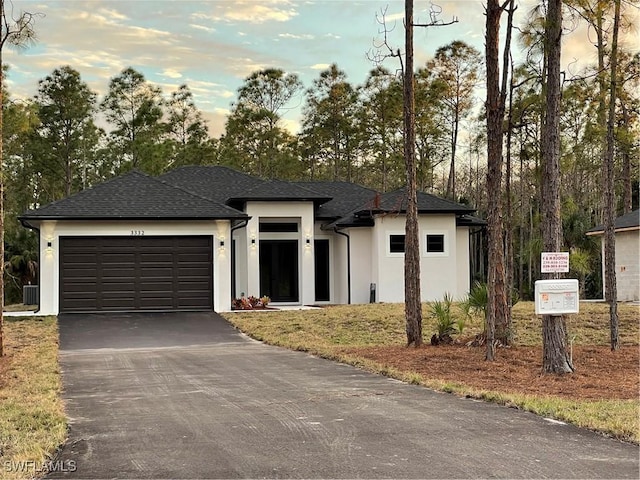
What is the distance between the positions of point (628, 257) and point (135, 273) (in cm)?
1672

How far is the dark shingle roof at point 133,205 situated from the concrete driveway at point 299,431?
10.5 meters

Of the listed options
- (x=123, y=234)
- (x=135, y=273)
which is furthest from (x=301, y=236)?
(x=123, y=234)

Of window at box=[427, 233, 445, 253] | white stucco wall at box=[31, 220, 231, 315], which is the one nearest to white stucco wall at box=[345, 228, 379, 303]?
window at box=[427, 233, 445, 253]

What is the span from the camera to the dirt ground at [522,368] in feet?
32.2

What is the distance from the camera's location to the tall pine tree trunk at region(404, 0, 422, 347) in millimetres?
13688

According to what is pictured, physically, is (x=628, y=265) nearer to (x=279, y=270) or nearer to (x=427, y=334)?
(x=279, y=270)

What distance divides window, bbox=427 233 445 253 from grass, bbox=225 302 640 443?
13.4 feet

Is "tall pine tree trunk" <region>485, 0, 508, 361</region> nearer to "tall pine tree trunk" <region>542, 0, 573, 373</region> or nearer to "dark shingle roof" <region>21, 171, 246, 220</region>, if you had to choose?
"tall pine tree trunk" <region>542, 0, 573, 373</region>

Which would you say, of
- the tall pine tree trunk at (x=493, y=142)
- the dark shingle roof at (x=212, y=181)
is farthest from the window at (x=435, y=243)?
the tall pine tree trunk at (x=493, y=142)

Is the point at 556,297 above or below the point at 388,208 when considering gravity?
below

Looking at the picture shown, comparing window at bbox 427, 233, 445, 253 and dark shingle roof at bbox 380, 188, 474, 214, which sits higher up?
dark shingle roof at bbox 380, 188, 474, 214

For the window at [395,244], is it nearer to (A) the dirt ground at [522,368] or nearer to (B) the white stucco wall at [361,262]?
(B) the white stucco wall at [361,262]

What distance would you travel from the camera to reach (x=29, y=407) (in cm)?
807

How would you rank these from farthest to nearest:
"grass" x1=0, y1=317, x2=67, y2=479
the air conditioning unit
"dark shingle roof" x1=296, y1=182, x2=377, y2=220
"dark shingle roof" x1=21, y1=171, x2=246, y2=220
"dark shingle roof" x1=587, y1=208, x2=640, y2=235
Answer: "dark shingle roof" x1=296, y1=182, x2=377, y2=220 < the air conditioning unit < "dark shingle roof" x1=587, y1=208, x2=640, y2=235 < "dark shingle roof" x1=21, y1=171, x2=246, y2=220 < "grass" x1=0, y1=317, x2=67, y2=479
